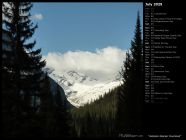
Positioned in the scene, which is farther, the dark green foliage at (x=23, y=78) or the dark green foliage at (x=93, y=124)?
the dark green foliage at (x=93, y=124)

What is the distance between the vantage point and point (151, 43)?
41.7ft

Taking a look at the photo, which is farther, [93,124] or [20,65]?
[93,124]

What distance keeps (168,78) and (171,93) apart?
1.64ft

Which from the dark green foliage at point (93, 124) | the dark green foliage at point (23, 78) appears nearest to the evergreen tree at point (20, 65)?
the dark green foliage at point (23, 78)

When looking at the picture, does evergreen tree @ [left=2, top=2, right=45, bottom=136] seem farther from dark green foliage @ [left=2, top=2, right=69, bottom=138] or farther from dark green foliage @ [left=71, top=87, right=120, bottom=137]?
dark green foliage @ [left=71, top=87, right=120, bottom=137]

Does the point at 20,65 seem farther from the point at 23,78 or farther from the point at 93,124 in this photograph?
the point at 93,124

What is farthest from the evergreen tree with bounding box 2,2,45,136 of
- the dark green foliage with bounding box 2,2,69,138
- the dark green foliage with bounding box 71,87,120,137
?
the dark green foliage with bounding box 71,87,120,137

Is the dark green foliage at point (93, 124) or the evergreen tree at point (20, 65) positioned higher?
the evergreen tree at point (20, 65)

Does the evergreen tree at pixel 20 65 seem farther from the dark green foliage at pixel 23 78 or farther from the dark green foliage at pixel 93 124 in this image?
the dark green foliage at pixel 93 124

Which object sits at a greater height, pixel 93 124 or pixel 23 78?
pixel 23 78

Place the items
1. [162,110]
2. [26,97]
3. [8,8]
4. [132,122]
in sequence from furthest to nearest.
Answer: [8,8] < [26,97] < [132,122] < [162,110]

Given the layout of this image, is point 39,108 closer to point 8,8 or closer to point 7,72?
point 7,72

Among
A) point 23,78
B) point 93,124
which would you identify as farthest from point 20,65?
point 93,124

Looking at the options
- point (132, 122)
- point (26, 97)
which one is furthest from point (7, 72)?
point (132, 122)
